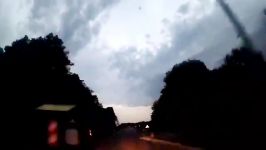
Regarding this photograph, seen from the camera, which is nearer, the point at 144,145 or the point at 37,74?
the point at 144,145

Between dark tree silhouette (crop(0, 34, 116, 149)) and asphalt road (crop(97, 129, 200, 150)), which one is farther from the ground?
dark tree silhouette (crop(0, 34, 116, 149))

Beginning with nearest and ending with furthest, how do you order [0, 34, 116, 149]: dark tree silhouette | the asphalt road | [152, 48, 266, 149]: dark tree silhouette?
[152, 48, 266, 149]: dark tree silhouette, the asphalt road, [0, 34, 116, 149]: dark tree silhouette

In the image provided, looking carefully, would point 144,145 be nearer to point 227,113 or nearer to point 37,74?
point 227,113

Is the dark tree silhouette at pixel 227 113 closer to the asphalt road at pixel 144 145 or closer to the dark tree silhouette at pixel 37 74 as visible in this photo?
the asphalt road at pixel 144 145

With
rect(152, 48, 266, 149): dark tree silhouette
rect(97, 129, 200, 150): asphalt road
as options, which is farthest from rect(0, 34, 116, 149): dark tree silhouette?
rect(152, 48, 266, 149): dark tree silhouette

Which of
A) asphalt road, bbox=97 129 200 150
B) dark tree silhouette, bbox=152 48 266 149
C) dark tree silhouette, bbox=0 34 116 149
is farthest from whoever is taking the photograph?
dark tree silhouette, bbox=0 34 116 149

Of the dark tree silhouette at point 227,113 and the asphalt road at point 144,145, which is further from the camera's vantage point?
the asphalt road at point 144,145

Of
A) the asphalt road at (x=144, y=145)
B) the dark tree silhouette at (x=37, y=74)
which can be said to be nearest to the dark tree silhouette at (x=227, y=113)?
the asphalt road at (x=144, y=145)

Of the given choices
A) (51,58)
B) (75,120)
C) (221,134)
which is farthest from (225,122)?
(51,58)

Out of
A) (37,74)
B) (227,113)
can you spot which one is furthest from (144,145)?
(37,74)

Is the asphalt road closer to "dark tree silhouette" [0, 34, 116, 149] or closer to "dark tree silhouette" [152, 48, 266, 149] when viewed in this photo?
"dark tree silhouette" [152, 48, 266, 149]

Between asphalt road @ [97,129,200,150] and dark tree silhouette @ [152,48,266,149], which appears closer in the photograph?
dark tree silhouette @ [152,48,266,149]

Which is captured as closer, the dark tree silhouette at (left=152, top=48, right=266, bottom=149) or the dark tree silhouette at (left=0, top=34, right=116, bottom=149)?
the dark tree silhouette at (left=152, top=48, right=266, bottom=149)

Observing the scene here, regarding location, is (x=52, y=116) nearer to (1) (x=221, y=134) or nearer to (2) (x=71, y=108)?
(2) (x=71, y=108)
